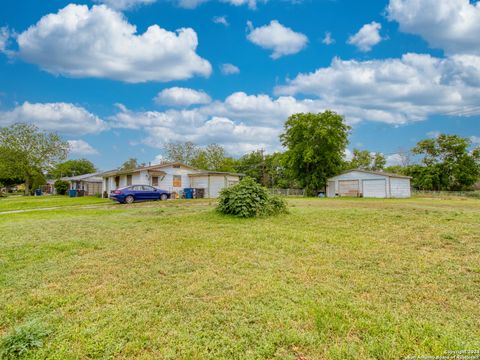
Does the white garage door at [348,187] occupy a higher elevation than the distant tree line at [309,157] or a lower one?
lower

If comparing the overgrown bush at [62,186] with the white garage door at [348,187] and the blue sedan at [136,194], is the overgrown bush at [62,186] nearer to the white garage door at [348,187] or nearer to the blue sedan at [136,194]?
the blue sedan at [136,194]

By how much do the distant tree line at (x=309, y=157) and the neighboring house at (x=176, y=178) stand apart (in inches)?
373

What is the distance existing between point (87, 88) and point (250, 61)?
Result: 39.8 ft

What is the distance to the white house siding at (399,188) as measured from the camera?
2683 cm

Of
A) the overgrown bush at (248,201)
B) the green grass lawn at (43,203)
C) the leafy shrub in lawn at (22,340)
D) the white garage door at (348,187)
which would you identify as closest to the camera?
the leafy shrub in lawn at (22,340)

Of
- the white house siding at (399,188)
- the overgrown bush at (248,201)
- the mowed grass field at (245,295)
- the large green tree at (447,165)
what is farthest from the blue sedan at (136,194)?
the large green tree at (447,165)

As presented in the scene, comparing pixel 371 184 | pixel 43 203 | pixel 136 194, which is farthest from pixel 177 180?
pixel 371 184

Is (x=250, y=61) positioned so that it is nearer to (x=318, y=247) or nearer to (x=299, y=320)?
(x=318, y=247)

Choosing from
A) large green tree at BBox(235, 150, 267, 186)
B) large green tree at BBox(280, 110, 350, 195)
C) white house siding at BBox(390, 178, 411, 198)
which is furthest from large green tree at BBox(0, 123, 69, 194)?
white house siding at BBox(390, 178, 411, 198)

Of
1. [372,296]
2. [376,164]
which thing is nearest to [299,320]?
[372,296]

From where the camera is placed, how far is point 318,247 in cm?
543

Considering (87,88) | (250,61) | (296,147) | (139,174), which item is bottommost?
(139,174)

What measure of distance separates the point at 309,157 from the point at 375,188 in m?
7.19

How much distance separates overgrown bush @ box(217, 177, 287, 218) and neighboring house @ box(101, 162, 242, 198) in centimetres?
1339
